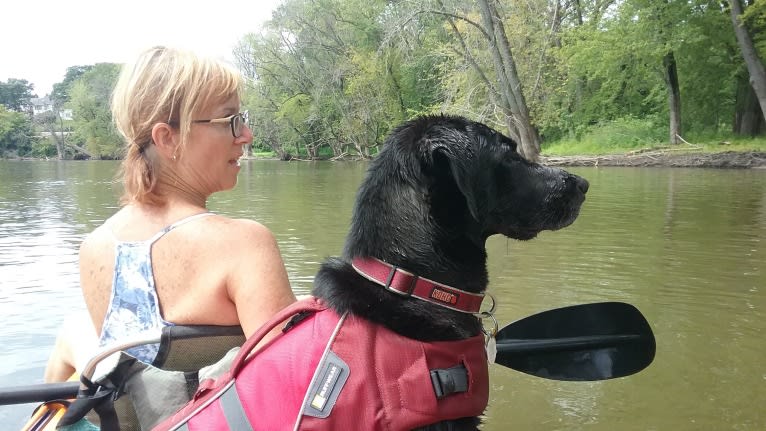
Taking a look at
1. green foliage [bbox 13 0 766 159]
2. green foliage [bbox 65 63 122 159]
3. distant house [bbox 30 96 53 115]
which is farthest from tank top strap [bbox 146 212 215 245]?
distant house [bbox 30 96 53 115]

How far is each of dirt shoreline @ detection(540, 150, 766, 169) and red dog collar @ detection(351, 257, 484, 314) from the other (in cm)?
2154

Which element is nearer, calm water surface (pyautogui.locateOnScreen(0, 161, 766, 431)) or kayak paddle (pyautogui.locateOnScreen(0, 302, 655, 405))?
kayak paddle (pyautogui.locateOnScreen(0, 302, 655, 405))

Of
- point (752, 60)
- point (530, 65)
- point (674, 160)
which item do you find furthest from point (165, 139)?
point (530, 65)

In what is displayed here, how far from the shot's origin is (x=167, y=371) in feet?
6.48

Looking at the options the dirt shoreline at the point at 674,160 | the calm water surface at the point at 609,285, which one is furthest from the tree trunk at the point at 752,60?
the calm water surface at the point at 609,285

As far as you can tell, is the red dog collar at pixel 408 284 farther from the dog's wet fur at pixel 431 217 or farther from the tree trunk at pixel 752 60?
the tree trunk at pixel 752 60

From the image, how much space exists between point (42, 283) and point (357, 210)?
7474 mm

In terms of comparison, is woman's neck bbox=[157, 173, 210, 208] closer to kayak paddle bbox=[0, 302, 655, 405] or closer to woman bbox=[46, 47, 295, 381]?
woman bbox=[46, 47, 295, 381]

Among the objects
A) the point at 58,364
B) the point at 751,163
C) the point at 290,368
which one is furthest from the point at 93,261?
the point at 751,163

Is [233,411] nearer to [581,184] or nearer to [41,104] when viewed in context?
[581,184]

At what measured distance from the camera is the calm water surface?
171 inches

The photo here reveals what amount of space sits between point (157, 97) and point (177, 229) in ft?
1.49

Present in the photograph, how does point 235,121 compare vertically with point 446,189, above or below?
above

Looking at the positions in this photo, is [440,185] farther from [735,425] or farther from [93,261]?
[735,425]
